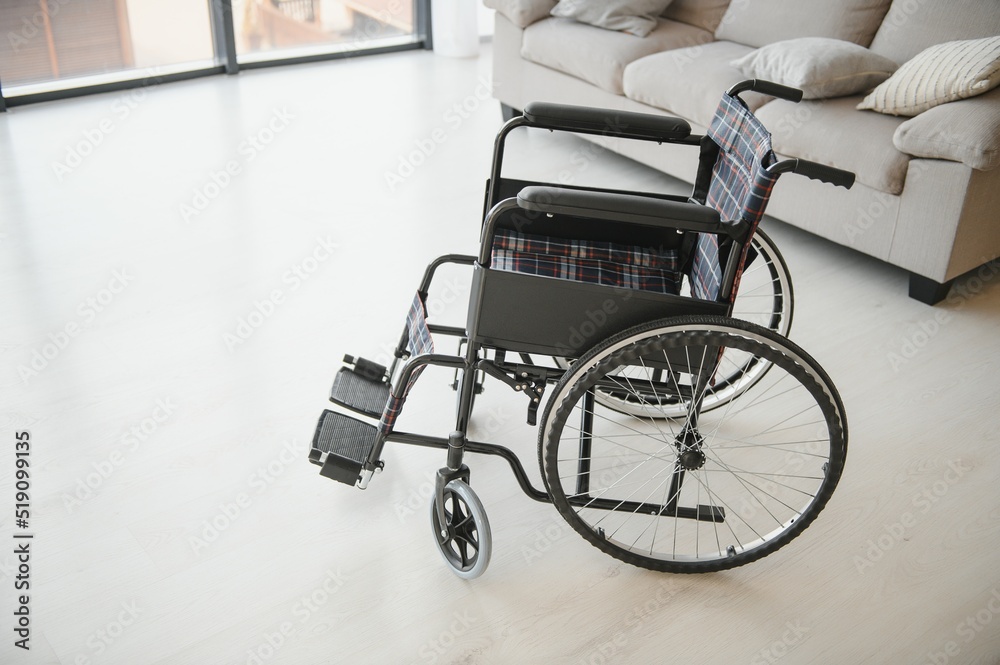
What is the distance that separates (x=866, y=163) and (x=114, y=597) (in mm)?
2169

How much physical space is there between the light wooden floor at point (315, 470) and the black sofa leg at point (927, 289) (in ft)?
0.13

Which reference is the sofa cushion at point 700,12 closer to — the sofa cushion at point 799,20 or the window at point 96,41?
A: the sofa cushion at point 799,20

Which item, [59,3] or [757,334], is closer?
[757,334]

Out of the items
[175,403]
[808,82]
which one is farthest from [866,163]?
[175,403]

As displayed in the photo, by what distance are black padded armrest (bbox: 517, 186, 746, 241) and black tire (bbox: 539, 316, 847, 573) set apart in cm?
16

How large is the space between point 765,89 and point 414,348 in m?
0.84

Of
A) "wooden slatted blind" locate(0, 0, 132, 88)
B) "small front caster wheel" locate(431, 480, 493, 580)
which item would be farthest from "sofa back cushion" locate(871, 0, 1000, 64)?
"wooden slatted blind" locate(0, 0, 132, 88)

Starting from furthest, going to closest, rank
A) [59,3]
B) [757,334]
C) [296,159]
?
[59,3] < [296,159] < [757,334]

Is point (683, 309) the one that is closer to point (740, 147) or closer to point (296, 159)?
point (740, 147)

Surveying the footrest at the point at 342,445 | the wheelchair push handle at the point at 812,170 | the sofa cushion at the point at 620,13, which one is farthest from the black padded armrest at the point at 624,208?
the sofa cushion at the point at 620,13

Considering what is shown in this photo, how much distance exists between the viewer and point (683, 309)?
152cm

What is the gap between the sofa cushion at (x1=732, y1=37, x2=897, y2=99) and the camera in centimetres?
267

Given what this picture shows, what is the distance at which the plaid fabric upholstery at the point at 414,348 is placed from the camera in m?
1.64

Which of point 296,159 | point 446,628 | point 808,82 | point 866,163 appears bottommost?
point 446,628
